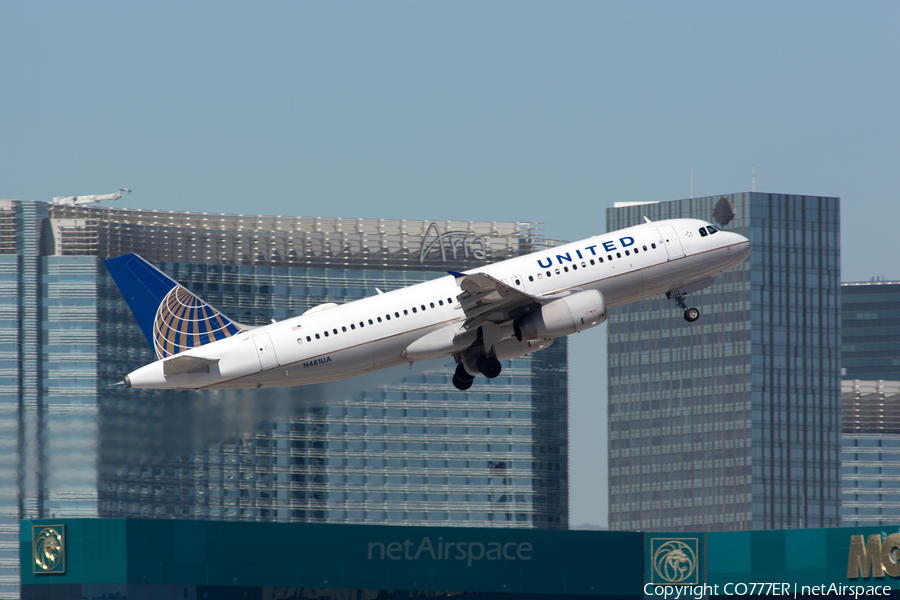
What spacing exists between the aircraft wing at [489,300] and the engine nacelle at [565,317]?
71cm

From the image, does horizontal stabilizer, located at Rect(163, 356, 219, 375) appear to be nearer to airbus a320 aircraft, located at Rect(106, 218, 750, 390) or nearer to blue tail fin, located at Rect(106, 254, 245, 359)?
airbus a320 aircraft, located at Rect(106, 218, 750, 390)

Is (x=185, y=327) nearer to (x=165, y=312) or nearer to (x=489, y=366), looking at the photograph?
(x=165, y=312)

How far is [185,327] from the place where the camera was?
240 feet

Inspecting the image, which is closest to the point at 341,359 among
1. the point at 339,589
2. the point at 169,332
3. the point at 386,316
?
the point at 386,316

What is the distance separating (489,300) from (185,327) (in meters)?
15.3

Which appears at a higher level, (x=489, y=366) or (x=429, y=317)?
(x=429, y=317)

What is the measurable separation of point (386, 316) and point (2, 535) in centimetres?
13730

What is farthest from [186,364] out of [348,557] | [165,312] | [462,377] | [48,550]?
[48,550]

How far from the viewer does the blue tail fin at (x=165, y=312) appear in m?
72.9

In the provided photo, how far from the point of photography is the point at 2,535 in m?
193

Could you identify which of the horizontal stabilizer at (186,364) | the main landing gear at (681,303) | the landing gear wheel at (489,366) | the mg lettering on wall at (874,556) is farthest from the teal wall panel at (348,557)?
the horizontal stabilizer at (186,364)

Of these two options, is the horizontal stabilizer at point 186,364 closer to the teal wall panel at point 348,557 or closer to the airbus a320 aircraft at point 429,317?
the airbus a320 aircraft at point 429,317

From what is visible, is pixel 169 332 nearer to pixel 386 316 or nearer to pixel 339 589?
pixel 386 316

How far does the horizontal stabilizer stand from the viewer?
229 ft
